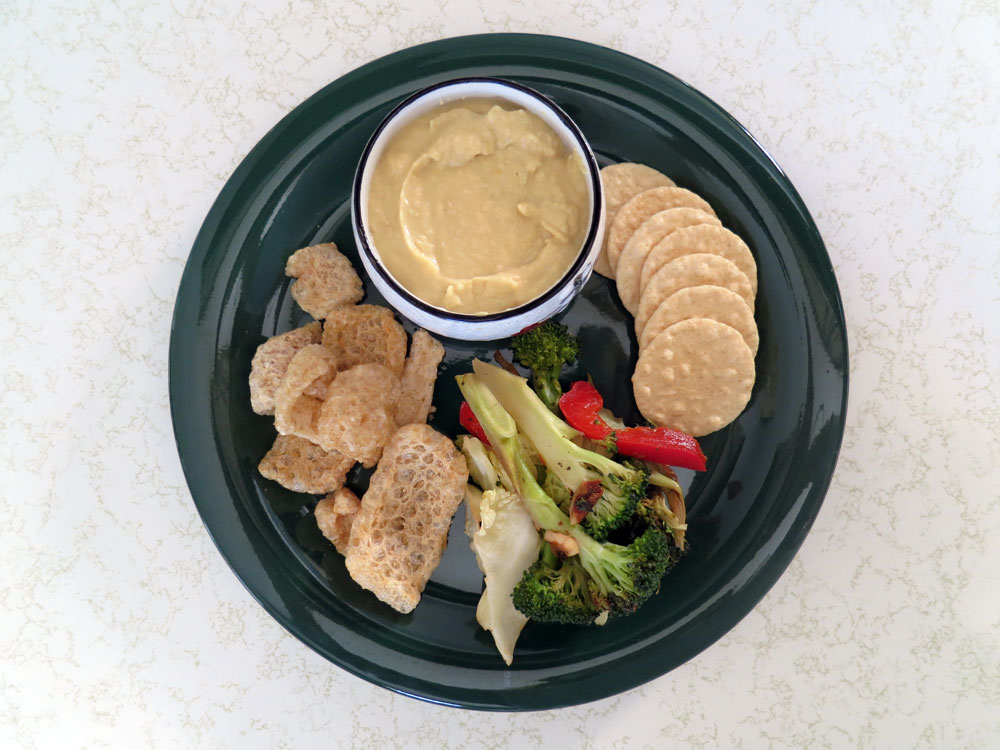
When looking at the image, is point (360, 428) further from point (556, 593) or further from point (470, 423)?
point (556, 593)

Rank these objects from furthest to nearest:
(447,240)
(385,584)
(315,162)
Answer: (315,162), (385,584), (447,240)

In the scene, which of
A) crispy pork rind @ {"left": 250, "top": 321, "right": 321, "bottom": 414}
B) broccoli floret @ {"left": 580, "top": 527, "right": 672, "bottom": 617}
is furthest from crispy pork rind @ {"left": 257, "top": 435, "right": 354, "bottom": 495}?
broccoli floret @ {"left": 580, "top": 527, "right": 672, "bottom": 617}

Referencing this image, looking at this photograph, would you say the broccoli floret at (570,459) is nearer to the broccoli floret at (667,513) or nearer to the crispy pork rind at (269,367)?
the broccoli floret at (667,513)

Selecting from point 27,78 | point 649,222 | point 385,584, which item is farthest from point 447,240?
point 27,78

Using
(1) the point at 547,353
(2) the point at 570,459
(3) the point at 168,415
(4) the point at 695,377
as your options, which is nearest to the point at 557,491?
(2) the point at 570,459

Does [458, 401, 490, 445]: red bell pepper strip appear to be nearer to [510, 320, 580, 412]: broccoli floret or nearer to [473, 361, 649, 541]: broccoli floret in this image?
[473, 361, 649, 541]: broccoli floret

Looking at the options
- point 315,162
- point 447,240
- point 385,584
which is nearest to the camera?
point 447,240

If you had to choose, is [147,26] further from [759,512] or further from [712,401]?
[759,512]
